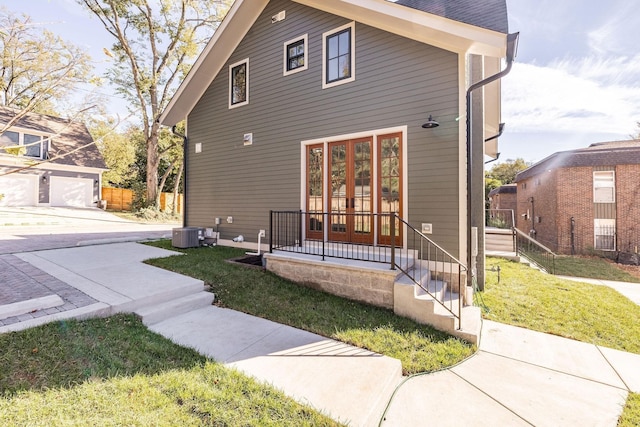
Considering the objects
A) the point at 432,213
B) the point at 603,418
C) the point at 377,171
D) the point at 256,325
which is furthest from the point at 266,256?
the point at 603,418

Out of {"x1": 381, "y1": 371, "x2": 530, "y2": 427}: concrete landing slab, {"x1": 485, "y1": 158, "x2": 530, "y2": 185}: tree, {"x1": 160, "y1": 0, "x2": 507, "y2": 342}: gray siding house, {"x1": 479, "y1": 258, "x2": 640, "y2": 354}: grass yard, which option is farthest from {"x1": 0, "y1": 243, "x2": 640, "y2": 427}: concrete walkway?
{"x1": 485, "y1": 158, "x2": 530, "y2": 185}: tree

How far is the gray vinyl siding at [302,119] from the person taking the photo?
16.4 ft

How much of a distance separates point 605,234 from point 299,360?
55.3 feet

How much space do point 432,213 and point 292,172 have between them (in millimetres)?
3317

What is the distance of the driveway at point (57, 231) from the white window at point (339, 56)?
7.46 metres

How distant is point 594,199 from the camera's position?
13.3 metres

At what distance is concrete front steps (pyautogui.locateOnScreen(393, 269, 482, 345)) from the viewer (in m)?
3.68

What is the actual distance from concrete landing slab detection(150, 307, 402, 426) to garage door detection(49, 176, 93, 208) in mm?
20591

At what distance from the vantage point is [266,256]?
5488 mm

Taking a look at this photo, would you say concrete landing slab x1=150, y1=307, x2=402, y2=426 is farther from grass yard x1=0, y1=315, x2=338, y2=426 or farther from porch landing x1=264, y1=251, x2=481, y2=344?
porch landing x1=264, y1=251, x2=481, y2=344

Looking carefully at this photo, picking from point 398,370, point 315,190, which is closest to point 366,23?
point 315,190

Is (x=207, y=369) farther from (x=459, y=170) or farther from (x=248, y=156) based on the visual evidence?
(x=248, y=156)

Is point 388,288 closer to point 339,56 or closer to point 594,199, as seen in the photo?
point 339,56

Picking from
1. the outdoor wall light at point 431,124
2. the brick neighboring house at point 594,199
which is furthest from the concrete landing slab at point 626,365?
the brick neighboring house at point 594,199
